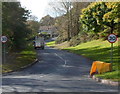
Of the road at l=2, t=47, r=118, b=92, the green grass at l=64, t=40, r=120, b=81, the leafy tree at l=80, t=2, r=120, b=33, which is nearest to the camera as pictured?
the road at l=2, t=47, r=118, b=92

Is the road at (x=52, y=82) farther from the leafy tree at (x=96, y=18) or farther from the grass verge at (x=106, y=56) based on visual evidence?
the leafy tree at (x=96, y=18)

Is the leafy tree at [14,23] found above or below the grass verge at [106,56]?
above

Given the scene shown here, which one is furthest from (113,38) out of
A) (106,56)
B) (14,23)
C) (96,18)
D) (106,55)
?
(96,18)

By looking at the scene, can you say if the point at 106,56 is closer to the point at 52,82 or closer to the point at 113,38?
the point at 113,38

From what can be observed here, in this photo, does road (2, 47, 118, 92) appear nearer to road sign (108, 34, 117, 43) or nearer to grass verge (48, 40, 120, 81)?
grass verge (48, 40, 120, 81)

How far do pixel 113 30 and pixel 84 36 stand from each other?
64.6ft

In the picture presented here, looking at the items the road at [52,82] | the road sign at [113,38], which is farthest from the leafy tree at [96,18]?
the road at [52,82]

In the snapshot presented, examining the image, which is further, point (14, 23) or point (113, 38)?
point (14, 23)

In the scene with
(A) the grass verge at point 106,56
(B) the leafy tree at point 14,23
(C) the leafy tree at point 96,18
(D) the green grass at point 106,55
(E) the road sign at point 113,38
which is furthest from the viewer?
(C) the leafy tree at point 96,18

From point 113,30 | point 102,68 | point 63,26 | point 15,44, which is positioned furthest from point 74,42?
point 102,68

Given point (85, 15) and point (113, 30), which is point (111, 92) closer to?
point (113, 30)

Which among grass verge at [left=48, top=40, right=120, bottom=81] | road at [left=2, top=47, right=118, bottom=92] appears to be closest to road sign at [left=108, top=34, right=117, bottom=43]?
grass verge at [left=48, top=40, right=120, bottom=81]

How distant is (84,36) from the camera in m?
61.6

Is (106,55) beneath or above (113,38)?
beneath
